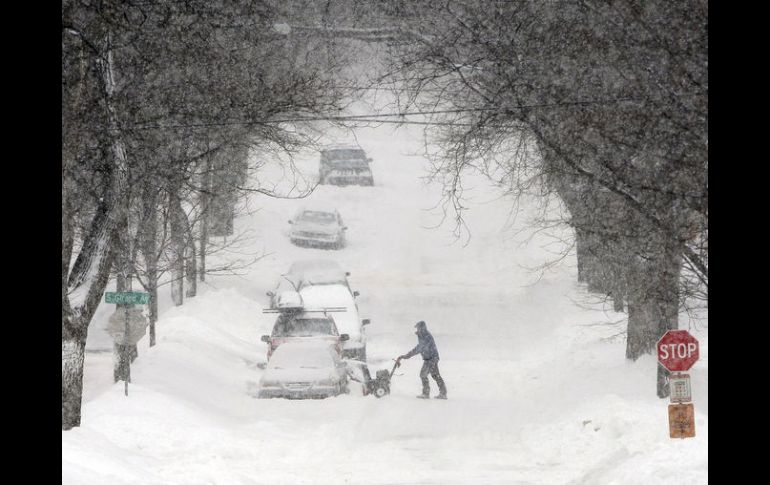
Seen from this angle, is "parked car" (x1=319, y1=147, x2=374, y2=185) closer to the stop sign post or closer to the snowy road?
the snowy road

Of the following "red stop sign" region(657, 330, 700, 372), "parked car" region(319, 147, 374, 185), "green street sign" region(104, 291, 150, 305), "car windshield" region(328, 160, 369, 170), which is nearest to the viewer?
"red stop sign" region(657, 330, 700, 372)

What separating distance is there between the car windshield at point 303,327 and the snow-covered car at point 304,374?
6.32 ft

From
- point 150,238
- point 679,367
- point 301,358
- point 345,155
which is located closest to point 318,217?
point 345,155

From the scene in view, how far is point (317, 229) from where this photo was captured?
126 ft

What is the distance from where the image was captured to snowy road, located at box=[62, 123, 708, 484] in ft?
40.1

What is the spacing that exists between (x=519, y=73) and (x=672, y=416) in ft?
15.9

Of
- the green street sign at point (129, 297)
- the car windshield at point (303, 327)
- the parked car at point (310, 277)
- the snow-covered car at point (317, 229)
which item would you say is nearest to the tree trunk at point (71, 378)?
the green street sign at point (129, 297)

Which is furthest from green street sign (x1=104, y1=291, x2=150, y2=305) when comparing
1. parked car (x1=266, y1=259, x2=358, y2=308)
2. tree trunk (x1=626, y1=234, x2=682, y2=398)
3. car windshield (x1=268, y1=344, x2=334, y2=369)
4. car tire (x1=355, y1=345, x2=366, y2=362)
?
parked car (x1=266, y1=259, x2=358, y2=308)

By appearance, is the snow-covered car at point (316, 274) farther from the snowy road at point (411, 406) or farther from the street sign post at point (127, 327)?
the street sign post at point (127, 327)

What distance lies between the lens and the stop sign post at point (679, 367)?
11.2 meters

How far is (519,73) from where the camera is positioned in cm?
1329

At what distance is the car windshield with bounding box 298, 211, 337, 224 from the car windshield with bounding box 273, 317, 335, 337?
16.9 meters

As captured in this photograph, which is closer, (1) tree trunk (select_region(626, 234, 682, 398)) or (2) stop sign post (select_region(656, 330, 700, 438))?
(2) stop sign post (select_region(656, 330, 700, 438))
